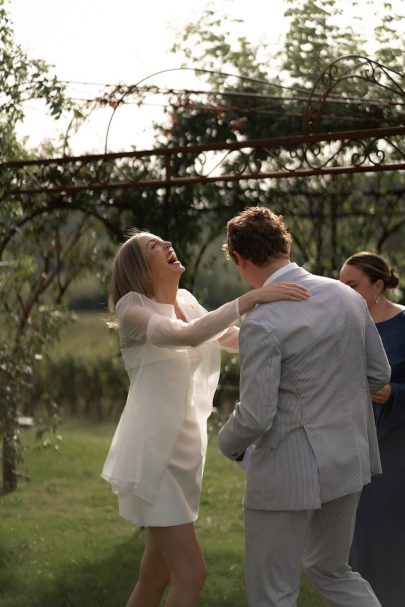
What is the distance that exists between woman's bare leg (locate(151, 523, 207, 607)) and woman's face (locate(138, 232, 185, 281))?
2.97 ft

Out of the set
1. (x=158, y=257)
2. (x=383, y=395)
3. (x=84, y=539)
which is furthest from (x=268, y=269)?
(x=84, y=539)

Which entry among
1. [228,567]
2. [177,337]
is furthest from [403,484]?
[228,567]

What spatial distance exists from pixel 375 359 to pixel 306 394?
36cm

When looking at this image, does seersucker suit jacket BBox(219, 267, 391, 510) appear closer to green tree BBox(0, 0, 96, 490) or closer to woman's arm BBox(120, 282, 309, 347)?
woman's arm BBox(120, 282, 309, 347)

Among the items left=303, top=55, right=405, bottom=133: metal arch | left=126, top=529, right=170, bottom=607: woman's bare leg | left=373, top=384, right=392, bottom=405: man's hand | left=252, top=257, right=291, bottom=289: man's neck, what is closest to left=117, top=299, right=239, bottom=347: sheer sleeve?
left=252, top=257, right=291, bottom=289: man's neck

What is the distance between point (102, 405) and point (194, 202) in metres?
7.48

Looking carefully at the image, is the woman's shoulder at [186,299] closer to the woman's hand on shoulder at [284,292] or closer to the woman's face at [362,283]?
the woman's face at [362,283]

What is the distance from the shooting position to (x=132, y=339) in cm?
392

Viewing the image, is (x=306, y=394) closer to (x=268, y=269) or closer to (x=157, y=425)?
(x=268, y=269)

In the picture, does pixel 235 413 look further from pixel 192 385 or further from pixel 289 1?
pixel 289 1

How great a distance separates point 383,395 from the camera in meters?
4.29

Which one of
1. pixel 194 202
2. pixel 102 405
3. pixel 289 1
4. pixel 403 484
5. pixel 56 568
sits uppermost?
pixel 289 1

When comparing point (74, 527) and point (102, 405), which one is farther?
point (102, 405)

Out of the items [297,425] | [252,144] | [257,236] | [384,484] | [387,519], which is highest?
[252,144]
